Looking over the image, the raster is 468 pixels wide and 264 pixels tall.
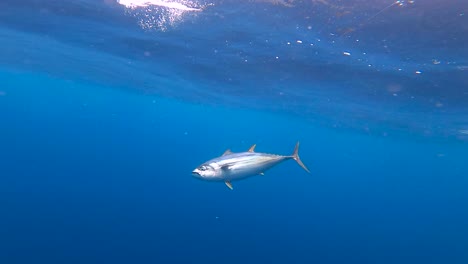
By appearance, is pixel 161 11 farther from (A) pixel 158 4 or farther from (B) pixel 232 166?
(B) pixel 232 166

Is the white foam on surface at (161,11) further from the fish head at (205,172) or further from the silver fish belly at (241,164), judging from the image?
the fish head at (205,172)

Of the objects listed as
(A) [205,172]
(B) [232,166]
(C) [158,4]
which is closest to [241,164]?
(B) [232,166]

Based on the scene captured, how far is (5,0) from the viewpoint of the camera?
13.3 m

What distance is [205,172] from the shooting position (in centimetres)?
630

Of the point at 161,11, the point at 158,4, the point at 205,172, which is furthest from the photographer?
the point at 161,11

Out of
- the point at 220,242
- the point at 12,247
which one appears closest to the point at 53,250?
the point at 12,247

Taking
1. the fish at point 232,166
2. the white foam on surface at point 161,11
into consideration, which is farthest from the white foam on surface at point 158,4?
the fish at point 232,166

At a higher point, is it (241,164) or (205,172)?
(241,164)

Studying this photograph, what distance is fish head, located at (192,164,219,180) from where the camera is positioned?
6285 millimetres

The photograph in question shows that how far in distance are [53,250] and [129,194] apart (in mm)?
24008

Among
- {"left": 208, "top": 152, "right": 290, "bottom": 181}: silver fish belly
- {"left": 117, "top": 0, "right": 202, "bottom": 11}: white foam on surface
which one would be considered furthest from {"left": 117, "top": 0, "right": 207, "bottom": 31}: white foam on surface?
{"left": 208, "top": 152, "right": 290, "bottom": 181}: silver fish belly

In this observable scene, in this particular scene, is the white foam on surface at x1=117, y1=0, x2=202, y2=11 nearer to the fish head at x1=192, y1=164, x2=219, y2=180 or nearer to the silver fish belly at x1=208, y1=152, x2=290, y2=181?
the silver fish belly at x1=208, y1=152, x2=290, y2=181

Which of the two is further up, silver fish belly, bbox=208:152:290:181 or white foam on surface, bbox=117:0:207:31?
white foam on surface, bbox=117:0:207:31

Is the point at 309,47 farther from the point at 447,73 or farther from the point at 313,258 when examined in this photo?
the point at 313,258
